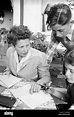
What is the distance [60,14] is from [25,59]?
0.57 m

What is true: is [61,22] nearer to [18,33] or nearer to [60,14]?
[60,14]

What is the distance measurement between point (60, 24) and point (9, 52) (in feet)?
2.17

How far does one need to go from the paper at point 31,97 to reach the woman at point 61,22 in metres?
0.41

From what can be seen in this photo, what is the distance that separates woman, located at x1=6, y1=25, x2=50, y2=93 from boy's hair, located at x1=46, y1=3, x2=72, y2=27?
0.99ft

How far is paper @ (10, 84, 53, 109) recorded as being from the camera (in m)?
1.16

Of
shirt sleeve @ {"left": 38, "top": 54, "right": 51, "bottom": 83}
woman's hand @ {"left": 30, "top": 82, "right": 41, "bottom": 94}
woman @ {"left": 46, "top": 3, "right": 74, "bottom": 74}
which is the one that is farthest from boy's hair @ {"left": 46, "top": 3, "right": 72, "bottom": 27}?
woman's hand @ {"left": 30, "top": 82, "right": 41, "bottom": 94}

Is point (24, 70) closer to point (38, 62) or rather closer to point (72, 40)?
point (38, 62)

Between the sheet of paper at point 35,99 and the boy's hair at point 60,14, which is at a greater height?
the boy's hair at point 60,14

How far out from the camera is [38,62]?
1622 millimetres

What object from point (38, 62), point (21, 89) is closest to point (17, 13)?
point (38, 62)

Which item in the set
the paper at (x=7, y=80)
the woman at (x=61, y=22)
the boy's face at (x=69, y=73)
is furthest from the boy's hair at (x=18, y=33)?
the boy's face at (x=69, y=73)

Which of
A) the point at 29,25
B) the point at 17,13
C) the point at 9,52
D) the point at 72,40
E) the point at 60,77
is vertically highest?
the point at 17,13

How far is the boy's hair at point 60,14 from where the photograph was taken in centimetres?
122

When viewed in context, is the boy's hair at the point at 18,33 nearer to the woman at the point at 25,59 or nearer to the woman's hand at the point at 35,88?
the woman at the point at 25,59
